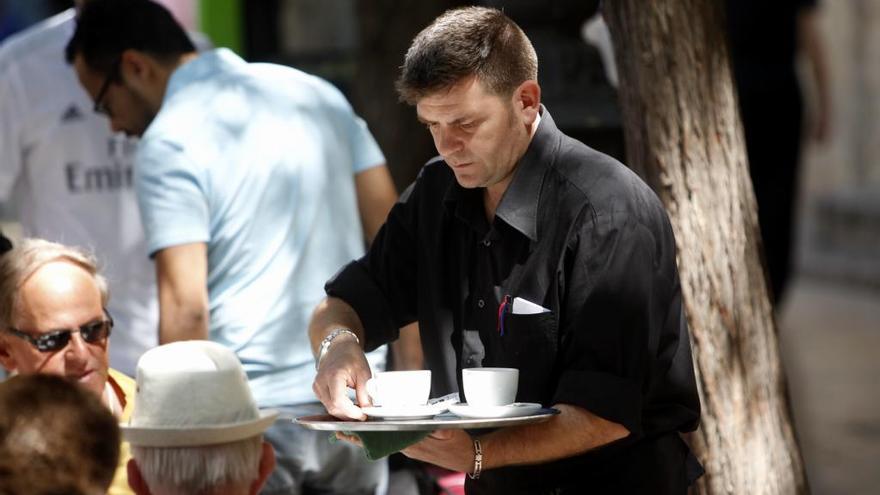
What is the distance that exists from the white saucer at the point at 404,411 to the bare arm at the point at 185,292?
4.14 ft

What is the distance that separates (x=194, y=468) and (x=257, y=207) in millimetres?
1530

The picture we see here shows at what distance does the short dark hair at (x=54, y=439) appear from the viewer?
236 cm

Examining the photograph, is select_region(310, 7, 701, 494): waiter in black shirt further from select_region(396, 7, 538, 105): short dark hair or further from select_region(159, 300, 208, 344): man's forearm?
select_region(159, 300, 208, 344): man's forearm

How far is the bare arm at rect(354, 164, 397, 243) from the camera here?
447 centimetres

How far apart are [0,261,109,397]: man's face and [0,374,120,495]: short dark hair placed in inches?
50.7

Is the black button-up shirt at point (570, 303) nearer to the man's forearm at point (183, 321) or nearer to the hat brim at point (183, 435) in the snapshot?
the hat brim at point (183, 435)

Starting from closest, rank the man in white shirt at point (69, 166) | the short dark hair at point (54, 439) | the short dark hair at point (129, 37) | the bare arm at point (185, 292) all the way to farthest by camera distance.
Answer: the short dark hair at point (54, 439) < the bare arm at point (185, 292) < the short dark hair at point (129, 37) < the man in white shirt at point (69, 166)

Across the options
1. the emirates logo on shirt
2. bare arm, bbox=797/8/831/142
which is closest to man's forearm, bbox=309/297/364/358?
the emirates logo on shirt

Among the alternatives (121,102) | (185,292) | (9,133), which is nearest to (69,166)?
(9,133)

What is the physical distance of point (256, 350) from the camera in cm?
427

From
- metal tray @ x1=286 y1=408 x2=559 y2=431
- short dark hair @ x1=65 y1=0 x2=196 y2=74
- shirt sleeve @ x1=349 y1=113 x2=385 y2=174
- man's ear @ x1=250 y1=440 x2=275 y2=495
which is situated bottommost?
man's ear @ x1=250 y1=440 x2=275 y2=495

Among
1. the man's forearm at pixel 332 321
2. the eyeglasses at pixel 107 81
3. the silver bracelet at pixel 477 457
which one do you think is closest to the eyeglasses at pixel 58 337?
the man's forearm at pixel 332 321

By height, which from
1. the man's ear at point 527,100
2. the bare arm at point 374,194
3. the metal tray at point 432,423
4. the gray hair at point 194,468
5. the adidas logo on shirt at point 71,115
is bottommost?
the gray hair at point 194,468

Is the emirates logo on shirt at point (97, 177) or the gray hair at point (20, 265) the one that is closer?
the gray hair at point (20, 265)
